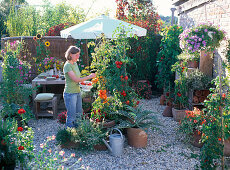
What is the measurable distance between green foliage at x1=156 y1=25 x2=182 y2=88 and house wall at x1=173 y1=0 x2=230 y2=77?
469 millimetres

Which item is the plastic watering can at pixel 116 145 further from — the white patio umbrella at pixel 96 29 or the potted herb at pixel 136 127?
the white patio umbrella at pixel 96 29

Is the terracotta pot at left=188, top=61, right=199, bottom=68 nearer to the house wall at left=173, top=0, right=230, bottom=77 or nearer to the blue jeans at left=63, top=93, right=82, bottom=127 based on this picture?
the house wall at left=173, top=0, right=230, bottom=77

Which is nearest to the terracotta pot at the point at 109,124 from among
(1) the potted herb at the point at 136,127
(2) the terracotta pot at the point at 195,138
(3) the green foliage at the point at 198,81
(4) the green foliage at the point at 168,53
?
(1) the potted herb at the point at 136,127

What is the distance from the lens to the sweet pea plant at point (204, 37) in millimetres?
4484

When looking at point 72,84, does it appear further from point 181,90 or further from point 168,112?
point 168,112

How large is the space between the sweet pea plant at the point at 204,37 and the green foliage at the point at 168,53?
2097mm

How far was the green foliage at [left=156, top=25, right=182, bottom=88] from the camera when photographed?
22.6 feet

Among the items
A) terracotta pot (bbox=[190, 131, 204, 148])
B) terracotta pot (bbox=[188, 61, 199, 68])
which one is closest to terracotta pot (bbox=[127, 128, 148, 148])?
terracotta pot (bbox=[190, 131, 204, 148])

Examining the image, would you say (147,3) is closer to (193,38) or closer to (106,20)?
(106,20)

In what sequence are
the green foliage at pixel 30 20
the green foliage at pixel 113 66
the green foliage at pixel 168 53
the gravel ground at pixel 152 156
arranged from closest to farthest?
1. the gravel ground at pixel 152 156
2. the green foliage at pixel 113 66
3. the green foliage at pixel 168 53
4. the green foliage at pixel 30 20

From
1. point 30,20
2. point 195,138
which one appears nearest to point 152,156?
point 195,138

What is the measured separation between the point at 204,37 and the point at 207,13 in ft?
3.86

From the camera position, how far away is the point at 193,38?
4.57 meters

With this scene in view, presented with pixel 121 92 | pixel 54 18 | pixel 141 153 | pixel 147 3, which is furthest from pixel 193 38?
pixel 54 18
